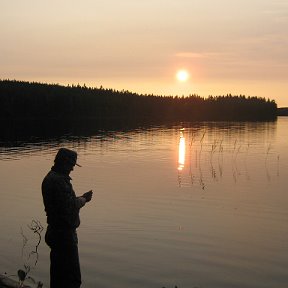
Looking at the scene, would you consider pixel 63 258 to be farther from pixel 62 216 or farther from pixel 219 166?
pixel 219 166

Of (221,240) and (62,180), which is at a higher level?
(62,180)

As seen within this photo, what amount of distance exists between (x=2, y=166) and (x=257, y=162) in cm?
1849

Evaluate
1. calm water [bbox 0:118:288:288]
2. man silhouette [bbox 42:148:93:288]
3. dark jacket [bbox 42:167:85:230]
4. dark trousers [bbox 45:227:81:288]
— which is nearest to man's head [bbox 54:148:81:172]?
man silhouette [bbox 42:148:93:288]

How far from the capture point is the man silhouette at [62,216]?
25.7ft

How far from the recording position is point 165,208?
19969 millimetres

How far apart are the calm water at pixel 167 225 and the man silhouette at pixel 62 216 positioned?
3.47 metres

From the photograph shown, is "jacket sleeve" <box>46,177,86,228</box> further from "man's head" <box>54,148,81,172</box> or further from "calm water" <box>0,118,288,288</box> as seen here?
"calm water" <box>0,118,288,288</box>

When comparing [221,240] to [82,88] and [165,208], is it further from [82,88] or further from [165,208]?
[82,88]

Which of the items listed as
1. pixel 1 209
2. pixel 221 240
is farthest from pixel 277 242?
pixel 1 209

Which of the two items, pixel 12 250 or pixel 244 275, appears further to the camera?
pixel 12 250

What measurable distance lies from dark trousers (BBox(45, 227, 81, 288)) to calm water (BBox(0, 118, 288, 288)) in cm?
339

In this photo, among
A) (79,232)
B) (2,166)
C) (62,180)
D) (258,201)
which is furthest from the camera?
(2,166)

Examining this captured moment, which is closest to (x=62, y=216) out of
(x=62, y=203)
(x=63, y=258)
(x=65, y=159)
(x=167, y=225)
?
(x=62, y=203)

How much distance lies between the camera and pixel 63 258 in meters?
8.22
